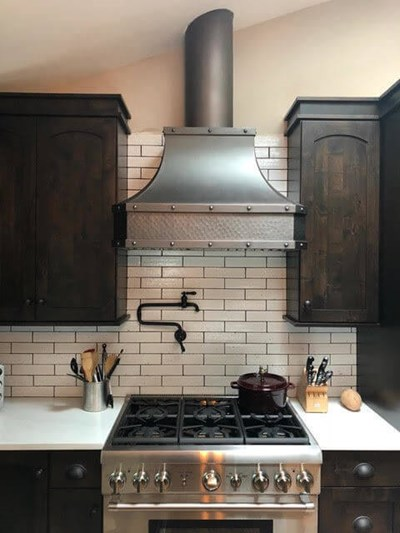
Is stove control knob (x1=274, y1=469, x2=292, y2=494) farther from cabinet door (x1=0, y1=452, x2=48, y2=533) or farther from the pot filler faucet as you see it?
cabinet door (x1=0, y1=452, x2=48, y2=533)

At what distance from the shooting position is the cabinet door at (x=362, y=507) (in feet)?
5.45

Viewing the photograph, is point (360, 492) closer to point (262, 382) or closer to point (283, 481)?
point (283, 481)

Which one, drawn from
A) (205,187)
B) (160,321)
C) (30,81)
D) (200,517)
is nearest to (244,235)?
(205,187)

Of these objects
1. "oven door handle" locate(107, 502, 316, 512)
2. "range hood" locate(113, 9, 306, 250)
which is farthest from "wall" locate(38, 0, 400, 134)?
"oven door handle" locate(107, 502, 316, 512)

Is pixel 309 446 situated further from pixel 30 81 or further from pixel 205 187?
pixel 30 81

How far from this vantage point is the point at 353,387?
2252mm

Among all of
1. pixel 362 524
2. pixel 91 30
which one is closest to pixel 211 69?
pixel 91 30

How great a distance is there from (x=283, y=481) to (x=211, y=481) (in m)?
0.29

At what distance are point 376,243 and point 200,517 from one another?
4.81ft

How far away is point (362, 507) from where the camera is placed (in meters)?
1.67

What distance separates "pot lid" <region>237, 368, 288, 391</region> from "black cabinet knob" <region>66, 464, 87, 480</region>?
81 cm

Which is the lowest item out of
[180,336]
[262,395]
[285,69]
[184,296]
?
[262,395]

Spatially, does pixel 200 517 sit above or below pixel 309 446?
below

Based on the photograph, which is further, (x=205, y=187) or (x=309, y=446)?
(x=205, y=187)
